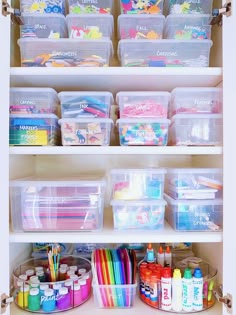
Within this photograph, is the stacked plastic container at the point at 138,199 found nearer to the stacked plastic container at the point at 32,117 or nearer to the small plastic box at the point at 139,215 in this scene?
the small plastic box at the point at 139,215

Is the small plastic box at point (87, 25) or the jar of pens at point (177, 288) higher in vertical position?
the small plastic box at point (87, 25)

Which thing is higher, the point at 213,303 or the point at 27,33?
the point at 27,33

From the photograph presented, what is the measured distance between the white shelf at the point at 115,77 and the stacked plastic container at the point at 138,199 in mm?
318

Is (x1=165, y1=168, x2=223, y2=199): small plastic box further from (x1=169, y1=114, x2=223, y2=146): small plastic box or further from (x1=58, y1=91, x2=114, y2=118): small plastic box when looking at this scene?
(x1=58, y1=91, x2=114, y2=118): small plastic box

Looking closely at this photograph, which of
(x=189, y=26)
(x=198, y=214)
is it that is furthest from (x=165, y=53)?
(x=198, y=214)

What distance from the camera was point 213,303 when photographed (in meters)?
0.91

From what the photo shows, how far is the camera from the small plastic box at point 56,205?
876 millimetres
